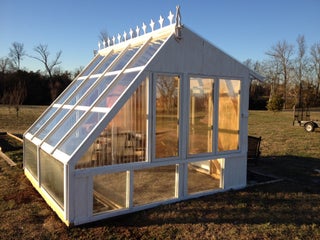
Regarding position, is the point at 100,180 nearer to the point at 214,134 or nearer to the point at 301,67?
the point at 214,134

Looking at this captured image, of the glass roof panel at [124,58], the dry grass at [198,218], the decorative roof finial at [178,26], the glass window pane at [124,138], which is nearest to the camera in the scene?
the dry grass at [198,218]

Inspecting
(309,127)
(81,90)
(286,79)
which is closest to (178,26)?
(81,90)

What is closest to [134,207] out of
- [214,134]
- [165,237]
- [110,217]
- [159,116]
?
[110,217]

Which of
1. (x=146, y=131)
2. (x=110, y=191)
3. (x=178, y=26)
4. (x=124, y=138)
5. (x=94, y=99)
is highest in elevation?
(x=178, y=26)

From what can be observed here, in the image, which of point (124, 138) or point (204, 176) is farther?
point (204, 176)

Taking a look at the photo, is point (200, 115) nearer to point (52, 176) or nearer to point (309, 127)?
point (52, 176)

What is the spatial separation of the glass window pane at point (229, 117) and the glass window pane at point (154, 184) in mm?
1408

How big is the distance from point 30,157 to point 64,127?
215cm

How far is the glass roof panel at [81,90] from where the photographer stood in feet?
24.4

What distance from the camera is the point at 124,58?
22.9ft

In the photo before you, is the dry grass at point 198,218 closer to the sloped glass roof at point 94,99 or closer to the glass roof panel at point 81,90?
the sloped glass roof at point 94,99

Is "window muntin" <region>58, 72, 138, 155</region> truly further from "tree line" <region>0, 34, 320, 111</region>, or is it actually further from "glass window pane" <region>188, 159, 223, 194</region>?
"tree line" <region>0, 34, 320, 111</region>

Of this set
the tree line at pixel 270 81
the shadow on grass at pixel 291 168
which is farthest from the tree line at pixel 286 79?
the shadow on grass at pixel 291 168

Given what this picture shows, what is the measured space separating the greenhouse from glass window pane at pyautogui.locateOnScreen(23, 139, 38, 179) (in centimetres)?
3
